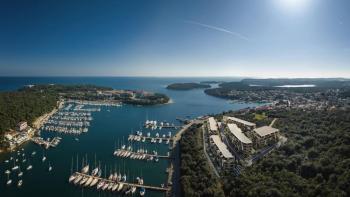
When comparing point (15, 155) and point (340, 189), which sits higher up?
point (340, 189)

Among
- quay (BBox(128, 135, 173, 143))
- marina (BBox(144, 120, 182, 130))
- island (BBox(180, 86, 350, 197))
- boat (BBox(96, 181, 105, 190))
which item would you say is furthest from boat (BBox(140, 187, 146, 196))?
marina (BBox(144, 120, 182, 130))

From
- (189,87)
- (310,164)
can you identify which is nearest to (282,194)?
(310,164)

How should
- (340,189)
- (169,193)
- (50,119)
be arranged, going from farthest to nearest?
(50,119), (169,193), (340,189)

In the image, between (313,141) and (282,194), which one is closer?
(282,194)

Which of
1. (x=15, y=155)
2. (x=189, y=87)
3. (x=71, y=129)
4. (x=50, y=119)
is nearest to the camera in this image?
(x=15, y=155)

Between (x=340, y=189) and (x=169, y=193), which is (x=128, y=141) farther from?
(x=340, y=189)

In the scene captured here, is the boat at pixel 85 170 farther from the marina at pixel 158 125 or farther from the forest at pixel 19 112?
the marina at pixel 158 125
